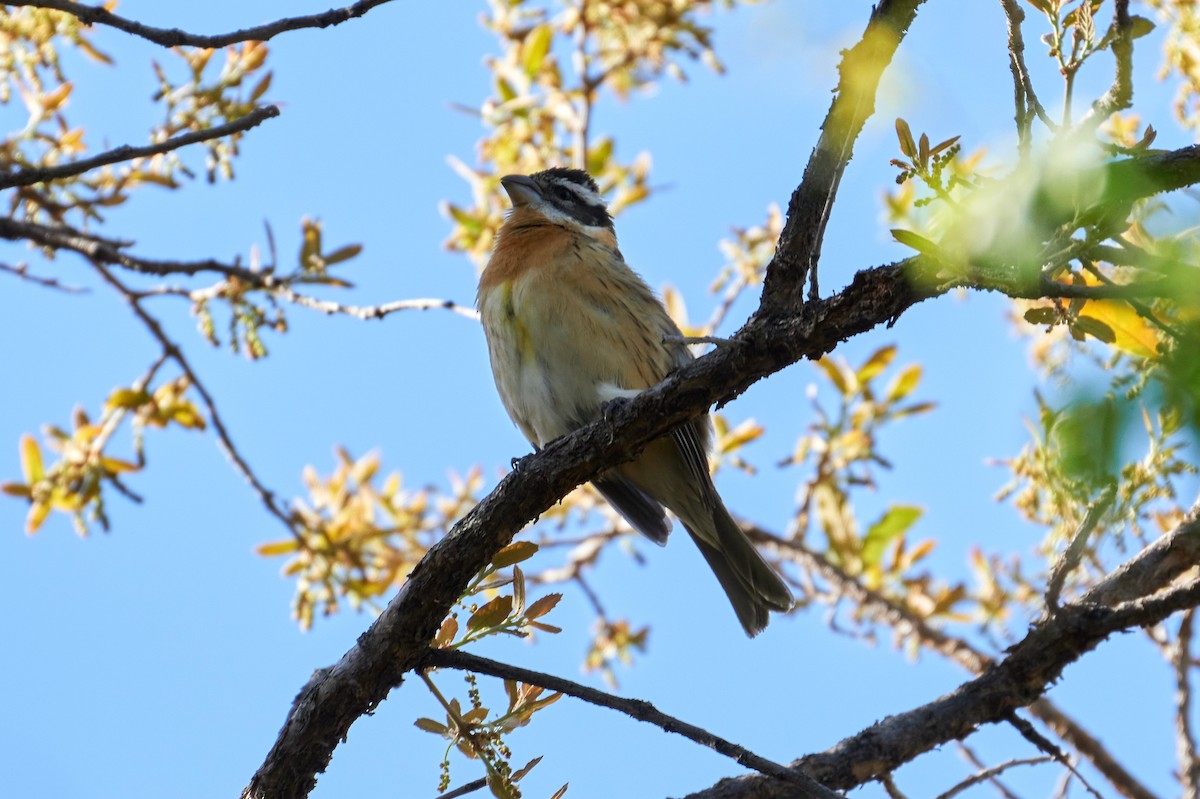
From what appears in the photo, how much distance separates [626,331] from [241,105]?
2241 mm

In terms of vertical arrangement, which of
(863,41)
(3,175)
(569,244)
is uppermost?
(569,244)

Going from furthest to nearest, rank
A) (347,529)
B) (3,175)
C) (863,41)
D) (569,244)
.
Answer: (347,529) → (569,244) → (3,175) → (863,41)

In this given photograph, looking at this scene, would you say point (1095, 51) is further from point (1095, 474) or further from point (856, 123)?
point (1095, 474)

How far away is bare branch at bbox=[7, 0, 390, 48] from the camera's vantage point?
11.1ft

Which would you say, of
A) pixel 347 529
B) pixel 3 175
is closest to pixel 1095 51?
pixel 3 175

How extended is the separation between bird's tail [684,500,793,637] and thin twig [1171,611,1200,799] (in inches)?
71.5

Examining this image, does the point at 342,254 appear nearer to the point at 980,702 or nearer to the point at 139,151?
the point at 139,151

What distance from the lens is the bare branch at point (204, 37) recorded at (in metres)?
3.38

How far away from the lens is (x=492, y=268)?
21.6 ft

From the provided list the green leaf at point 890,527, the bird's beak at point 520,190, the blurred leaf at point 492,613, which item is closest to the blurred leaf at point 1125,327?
the blurred leaf at point 492,613

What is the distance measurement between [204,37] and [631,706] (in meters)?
2.39

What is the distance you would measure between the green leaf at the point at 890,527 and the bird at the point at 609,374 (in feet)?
3.32

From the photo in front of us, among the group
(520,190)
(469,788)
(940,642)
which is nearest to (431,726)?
(469,788)

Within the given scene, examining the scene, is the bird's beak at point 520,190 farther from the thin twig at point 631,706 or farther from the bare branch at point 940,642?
the thin twig at point 631,706
